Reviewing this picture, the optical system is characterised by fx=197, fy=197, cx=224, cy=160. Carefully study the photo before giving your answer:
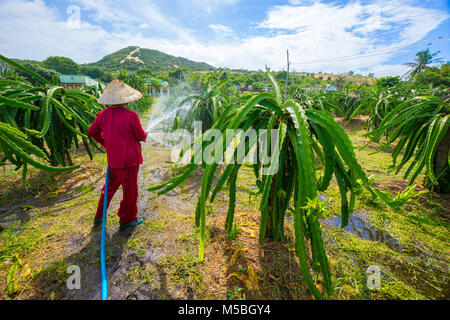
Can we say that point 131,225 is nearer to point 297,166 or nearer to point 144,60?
point 297,166

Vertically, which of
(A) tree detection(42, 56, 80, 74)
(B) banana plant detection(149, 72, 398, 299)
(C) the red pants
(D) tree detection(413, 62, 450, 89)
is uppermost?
(A) tree detection(42, 56, 80, 74)

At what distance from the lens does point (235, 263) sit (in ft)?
5.39

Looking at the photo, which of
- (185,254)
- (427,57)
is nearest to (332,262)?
(185,254)

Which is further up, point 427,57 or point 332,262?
point 427,57

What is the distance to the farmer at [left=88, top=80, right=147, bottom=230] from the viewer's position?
198 centimetres

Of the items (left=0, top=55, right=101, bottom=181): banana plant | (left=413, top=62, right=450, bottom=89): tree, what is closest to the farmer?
(left=0, top=55, right=101, bottom=181): banana plant

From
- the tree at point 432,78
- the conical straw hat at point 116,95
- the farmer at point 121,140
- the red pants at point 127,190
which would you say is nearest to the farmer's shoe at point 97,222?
the farmer at point 121,140

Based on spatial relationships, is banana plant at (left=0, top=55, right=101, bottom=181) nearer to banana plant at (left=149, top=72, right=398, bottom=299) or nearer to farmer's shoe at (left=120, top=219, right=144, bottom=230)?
farmer's shoe at (left=120, top=219, right=144, bottom=230)

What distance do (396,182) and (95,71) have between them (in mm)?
87690

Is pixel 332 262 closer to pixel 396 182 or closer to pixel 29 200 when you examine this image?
pixel 396 182

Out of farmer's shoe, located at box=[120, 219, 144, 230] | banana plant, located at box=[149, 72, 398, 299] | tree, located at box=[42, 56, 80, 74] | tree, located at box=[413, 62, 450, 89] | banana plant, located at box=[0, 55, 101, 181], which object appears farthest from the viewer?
tree, located at box=[42, 56, 80, 74]

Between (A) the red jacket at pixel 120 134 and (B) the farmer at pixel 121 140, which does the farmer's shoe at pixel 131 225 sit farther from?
(A) the red jacket at pixel 120 134

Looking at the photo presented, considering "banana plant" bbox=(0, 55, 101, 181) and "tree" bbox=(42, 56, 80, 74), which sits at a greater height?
"tree" bbox=(42, 56, 80, 74)

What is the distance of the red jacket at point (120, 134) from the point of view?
77.7 inches
